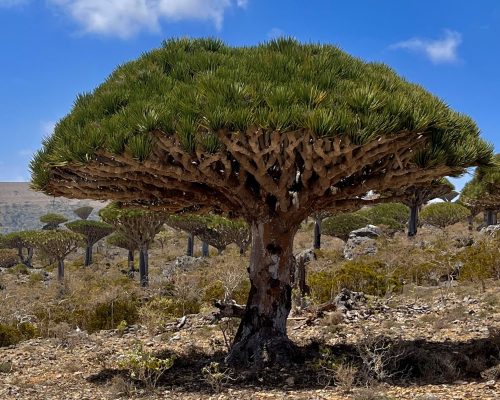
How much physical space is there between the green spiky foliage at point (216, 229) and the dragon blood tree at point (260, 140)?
18446 mm

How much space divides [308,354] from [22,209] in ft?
385

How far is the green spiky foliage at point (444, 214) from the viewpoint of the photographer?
33.6 meters

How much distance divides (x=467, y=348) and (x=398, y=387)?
5.31ft

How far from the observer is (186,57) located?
20.6ft

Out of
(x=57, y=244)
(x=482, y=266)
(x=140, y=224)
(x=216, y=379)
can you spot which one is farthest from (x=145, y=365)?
(x=57, y=244)

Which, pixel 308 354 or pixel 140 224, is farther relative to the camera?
pixel 140 224

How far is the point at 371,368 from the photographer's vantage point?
5.43m

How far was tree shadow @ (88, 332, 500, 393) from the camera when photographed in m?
5.57

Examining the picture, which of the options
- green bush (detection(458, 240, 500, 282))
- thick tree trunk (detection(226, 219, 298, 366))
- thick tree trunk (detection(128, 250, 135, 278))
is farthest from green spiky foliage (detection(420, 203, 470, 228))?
thick tree trunk (detection(226, 219, 298, 366))

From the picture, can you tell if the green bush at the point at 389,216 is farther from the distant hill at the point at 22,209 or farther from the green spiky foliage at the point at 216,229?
the distant hill at the point at 22,209

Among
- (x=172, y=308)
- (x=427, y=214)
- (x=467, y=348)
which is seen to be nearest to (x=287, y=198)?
(x=467, y=348)

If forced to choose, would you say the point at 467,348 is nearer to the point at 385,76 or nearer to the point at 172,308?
the point at 385,76

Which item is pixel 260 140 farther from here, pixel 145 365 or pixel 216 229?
pixel 216 229

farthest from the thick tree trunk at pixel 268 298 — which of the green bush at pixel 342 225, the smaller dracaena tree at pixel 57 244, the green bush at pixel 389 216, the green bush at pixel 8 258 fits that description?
the green bush at pixel 8 258
